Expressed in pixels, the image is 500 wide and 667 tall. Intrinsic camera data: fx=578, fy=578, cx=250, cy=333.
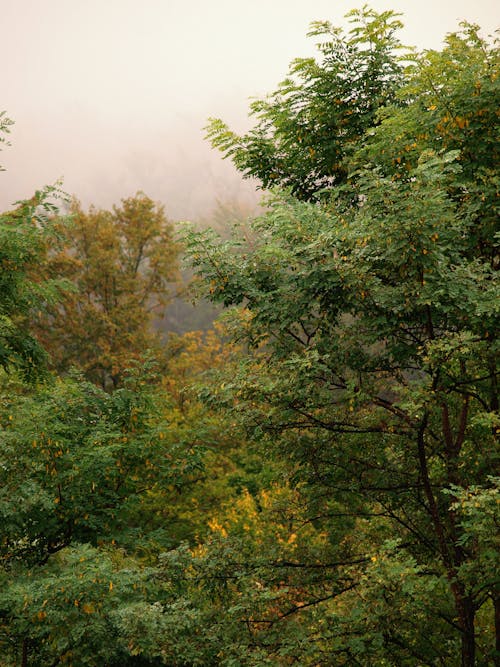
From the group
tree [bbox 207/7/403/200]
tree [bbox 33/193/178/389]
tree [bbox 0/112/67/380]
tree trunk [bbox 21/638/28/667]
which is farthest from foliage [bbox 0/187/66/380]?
tree [bbox 33/193/178/389]

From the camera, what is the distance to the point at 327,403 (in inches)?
210

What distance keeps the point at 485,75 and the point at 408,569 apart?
14.3ft

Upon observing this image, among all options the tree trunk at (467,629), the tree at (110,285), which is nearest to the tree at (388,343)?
the tree trunk at (467,629)

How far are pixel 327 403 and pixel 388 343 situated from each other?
2.72ft

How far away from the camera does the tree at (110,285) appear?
934 inches

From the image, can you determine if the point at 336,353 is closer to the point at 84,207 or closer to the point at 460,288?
the point at 460,288

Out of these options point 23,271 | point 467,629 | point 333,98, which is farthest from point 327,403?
point 23,271

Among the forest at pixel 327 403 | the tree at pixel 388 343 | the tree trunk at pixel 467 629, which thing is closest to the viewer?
the tree at pixel 388 343

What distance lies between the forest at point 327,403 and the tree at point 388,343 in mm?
28

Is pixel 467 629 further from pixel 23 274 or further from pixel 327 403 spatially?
pixel 23 274

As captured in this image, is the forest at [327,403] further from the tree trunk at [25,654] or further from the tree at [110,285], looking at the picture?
the tree at [110,285]

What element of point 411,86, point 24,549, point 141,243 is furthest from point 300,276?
point 141,243

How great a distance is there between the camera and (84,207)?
2695 centimetres

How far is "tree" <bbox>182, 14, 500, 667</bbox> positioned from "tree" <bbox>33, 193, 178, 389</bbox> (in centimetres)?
1706
